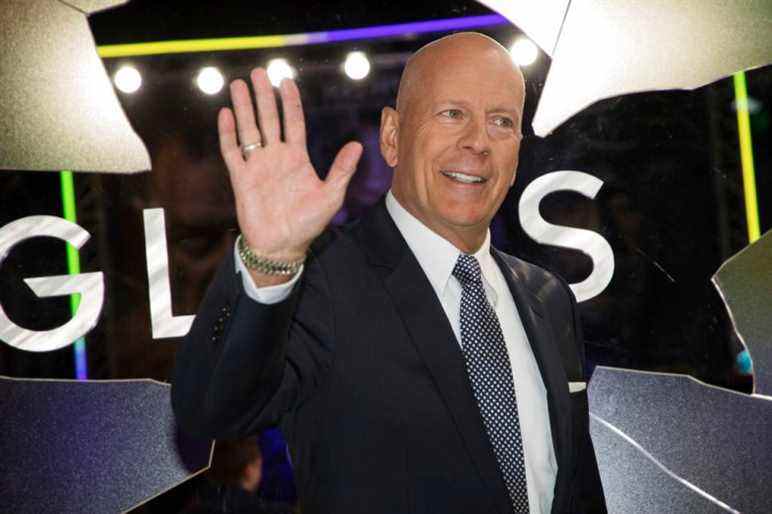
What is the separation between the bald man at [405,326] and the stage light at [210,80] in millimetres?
682

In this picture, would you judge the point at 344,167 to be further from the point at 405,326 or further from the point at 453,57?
the point at 453,57

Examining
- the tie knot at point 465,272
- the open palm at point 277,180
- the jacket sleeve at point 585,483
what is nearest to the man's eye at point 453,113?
the tie knot at point 465,272

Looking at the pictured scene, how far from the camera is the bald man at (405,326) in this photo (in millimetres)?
1156

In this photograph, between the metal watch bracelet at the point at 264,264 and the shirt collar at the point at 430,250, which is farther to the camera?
the shirt collar at the point at 430,250

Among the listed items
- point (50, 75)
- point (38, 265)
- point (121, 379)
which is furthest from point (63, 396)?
point (50, 75)

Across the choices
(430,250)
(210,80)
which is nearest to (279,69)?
Result: (210,80)

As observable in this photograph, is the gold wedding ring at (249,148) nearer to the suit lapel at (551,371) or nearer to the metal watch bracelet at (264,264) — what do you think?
the metal watch bracelet at (264,264)

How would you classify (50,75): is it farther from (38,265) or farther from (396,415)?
(396,415)

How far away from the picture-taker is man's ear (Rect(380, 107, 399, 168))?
6.52ft

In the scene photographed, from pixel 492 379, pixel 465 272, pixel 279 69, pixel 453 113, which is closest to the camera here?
pixel 492 379

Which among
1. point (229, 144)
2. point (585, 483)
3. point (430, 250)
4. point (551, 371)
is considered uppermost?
point (229, 144)

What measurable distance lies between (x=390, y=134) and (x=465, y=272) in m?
0.48

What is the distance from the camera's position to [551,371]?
1.71 metres

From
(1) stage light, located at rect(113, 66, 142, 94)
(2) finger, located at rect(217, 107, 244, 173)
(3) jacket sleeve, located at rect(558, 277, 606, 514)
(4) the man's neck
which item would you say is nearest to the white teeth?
(4) the man's neck
